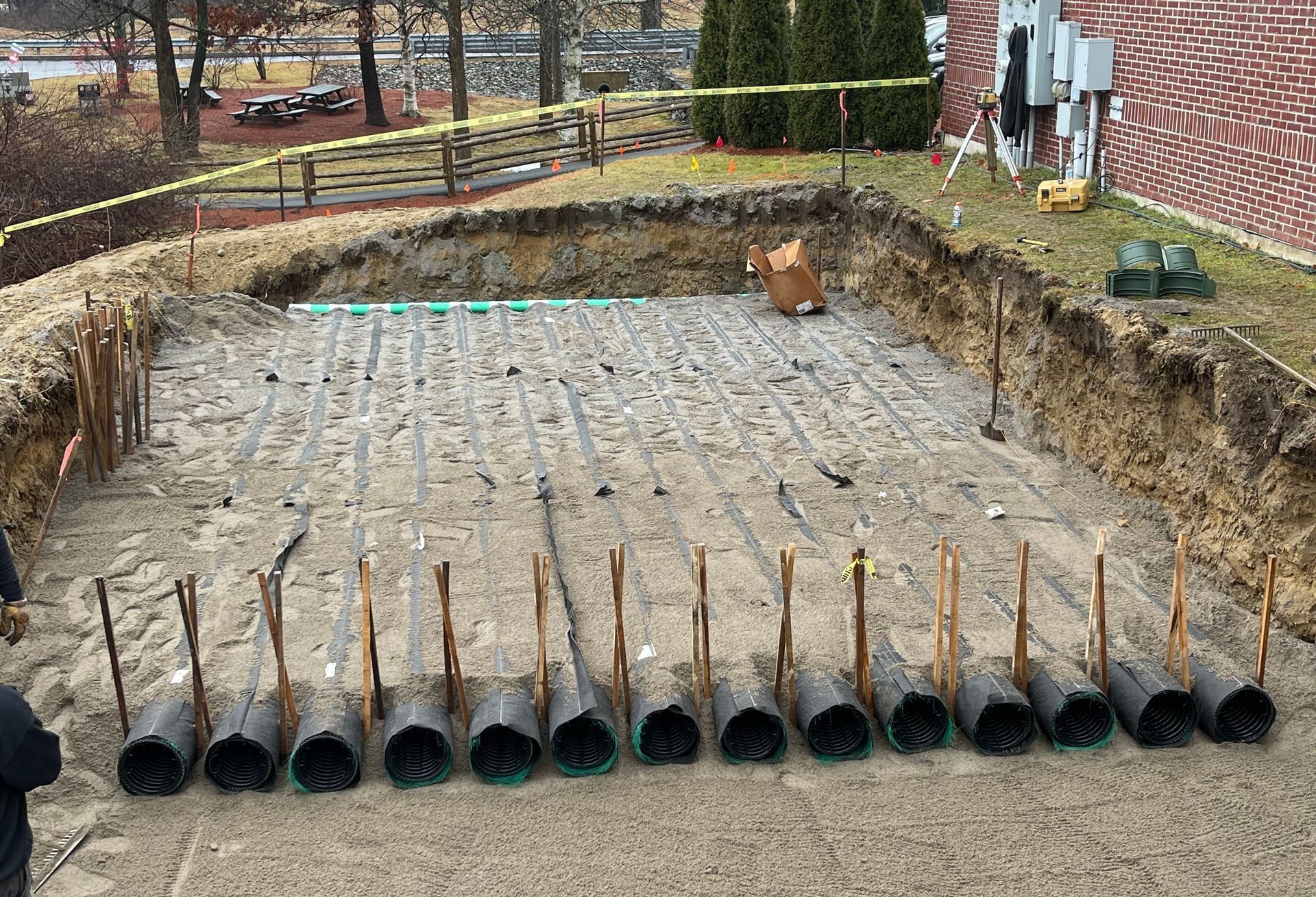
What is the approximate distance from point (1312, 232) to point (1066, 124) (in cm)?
427

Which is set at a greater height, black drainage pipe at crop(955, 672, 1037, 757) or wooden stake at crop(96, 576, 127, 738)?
wooden stake at crop(96, 576, 127, 738)

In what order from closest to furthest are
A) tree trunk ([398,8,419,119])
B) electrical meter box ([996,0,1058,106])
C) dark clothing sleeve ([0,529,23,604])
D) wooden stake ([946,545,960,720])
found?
dark clothing sleeve ([0,529,23,604]) < wooden stake ([946,545,960,720]) < electrical meter box ([996,0,1058,106]) < tree trunk ([398,8,419,119])

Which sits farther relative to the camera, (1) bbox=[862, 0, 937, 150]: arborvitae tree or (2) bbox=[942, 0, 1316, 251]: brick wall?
(1) bbox=[862, 0, 937, 150]: arborvitae tree

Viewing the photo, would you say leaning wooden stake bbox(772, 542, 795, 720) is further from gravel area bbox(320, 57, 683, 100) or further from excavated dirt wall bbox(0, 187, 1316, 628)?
gravel area bbox(320, 57, 683, 100)

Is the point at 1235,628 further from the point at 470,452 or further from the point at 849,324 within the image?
the point at 849,324

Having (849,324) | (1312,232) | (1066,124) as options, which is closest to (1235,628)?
(1312,232)

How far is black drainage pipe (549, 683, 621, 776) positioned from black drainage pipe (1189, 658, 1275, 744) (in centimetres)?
288

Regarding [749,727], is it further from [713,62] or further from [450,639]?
[713,62]

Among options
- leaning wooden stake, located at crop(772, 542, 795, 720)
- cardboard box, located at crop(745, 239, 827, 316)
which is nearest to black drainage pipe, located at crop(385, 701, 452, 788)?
leaning wooden stake, located at crop(772, 542, 795, 720)

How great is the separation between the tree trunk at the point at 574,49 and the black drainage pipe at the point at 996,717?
732 inches

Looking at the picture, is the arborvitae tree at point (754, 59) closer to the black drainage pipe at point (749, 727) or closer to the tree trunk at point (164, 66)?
the tree trunk at point (164, 66)

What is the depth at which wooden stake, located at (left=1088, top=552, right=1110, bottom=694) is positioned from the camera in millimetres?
5938

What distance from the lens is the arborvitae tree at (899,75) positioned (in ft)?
56.4

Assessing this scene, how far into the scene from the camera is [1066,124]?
1314cm
